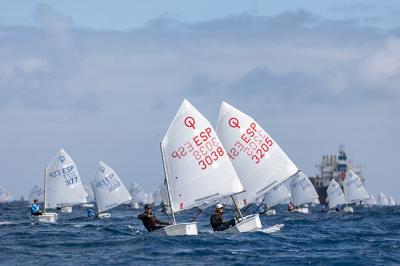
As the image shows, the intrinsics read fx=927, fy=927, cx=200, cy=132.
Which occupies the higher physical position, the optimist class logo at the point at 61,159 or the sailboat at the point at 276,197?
the optimist class logo at the point at 61,159

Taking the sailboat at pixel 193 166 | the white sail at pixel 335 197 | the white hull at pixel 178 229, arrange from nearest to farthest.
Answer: the white hull at pixel 178 229 → the sailboat at pixel 193 166 → the white sail at pixel 335 197

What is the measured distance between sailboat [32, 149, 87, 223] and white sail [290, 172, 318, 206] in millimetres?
41662

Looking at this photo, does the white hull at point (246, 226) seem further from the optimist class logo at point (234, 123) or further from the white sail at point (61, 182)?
the white sail at point (61, 182)

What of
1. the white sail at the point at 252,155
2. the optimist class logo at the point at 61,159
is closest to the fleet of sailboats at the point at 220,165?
the white sail at the point at 252,155

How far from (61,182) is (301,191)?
45.7 m

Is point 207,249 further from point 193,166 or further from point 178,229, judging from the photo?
point 193,166

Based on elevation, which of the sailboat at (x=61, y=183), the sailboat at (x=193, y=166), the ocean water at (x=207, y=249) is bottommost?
the ocean water at (x=207, y=249)

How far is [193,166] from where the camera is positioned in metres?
44.9

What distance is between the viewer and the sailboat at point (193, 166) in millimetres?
44594

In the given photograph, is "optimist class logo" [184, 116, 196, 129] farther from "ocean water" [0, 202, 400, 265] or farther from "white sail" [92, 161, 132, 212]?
"white sail" [92, 161, 132, 212]

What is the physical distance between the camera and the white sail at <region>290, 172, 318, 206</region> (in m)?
120

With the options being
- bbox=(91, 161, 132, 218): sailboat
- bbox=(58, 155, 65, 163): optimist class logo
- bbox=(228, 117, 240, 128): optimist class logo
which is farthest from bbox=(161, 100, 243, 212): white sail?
bbox=(91, 161, 132, 218): sailboat

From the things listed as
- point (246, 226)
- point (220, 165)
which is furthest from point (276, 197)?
point (246, 226)

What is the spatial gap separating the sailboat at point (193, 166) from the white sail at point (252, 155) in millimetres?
5072
